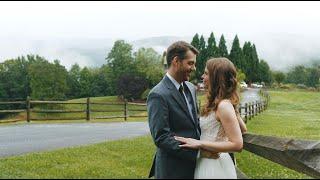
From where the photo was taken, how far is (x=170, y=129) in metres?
4.74

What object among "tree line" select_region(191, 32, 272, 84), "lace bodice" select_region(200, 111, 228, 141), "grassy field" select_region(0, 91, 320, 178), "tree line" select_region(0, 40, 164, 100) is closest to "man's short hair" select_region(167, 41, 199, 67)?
"lace bodice" select_region(200, 111, 228, 141)

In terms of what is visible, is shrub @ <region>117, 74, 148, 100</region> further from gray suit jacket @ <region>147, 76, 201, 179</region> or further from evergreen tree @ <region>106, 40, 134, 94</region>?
gray suit jacket @ <region>147, 76, 201, 179</region>

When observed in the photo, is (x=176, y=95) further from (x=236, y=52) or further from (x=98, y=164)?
(x=236, y=52)

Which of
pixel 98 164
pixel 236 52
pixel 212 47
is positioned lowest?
pixel 98 164

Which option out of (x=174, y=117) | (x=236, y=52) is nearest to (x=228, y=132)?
(x=174, y=117)

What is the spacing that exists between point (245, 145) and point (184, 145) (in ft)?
7.61

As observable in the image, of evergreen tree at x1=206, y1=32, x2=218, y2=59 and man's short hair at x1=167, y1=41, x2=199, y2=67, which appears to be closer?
man's short hair at x1=167, y1=41, x2=199, y2=67

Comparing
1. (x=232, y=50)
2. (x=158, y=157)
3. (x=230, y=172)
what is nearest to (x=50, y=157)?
(x=158, y=157)

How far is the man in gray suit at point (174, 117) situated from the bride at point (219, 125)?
12 centimetres

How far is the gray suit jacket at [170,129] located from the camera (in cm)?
457

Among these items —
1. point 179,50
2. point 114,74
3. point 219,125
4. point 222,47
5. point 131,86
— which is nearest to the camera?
point 219,125

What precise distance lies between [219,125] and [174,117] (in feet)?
1.31

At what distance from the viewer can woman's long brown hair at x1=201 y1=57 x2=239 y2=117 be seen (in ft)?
14.7

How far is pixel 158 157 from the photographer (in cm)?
482
